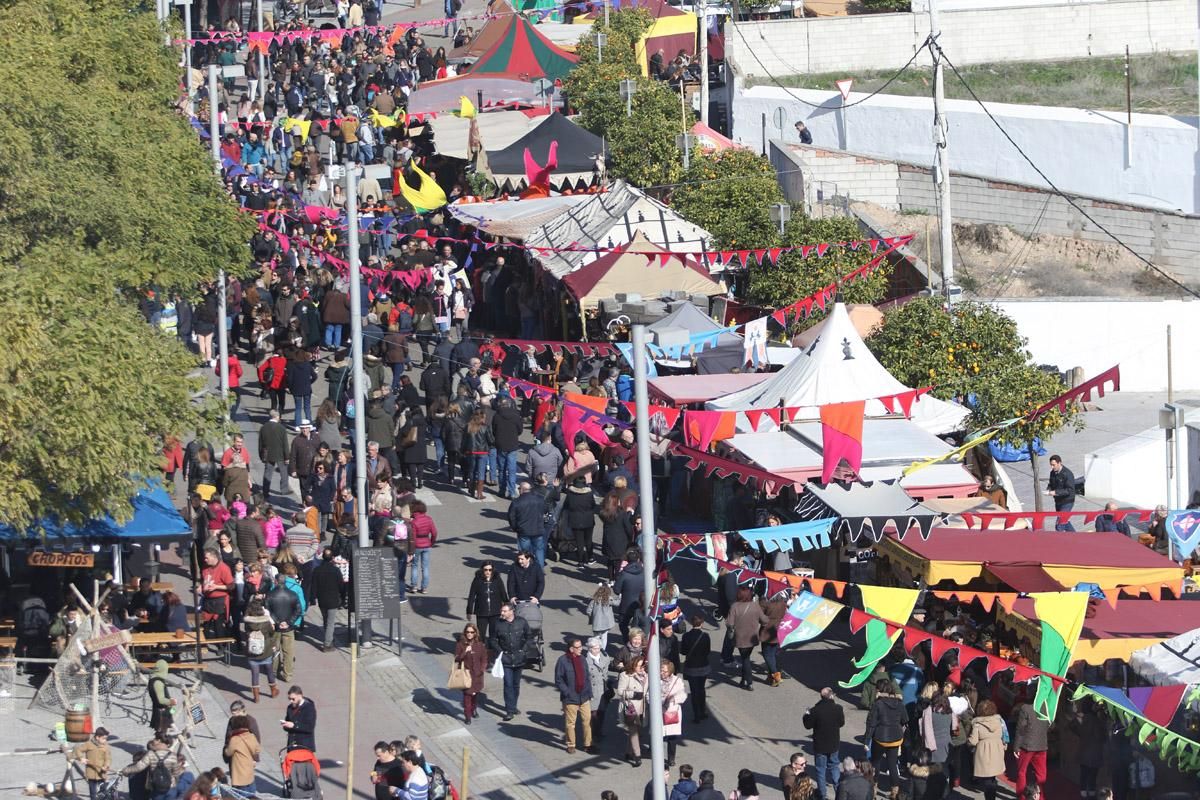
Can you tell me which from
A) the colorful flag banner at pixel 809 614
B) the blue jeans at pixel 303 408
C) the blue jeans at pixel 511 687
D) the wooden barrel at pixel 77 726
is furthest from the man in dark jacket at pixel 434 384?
the wooden barrel at pixel 77 726

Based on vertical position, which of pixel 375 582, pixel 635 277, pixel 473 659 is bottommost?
pixel 473 659

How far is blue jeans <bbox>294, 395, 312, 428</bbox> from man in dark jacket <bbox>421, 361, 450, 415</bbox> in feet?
5.49

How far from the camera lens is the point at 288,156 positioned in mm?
46312

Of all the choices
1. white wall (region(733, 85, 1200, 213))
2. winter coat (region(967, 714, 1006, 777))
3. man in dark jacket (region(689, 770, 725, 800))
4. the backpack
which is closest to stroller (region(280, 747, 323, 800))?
the backpack

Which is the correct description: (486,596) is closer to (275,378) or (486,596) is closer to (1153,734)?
(1153,734)

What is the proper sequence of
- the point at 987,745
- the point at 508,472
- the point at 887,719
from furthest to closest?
the point at 508,472
the point at 887,719
the point at 987,745

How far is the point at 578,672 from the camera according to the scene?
68.1 ft

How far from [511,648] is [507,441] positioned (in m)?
6.76

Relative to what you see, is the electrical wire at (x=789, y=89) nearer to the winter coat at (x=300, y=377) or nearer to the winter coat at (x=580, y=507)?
the winter coat at (x=300, y=377)

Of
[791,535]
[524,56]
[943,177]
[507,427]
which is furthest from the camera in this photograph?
[524,56]

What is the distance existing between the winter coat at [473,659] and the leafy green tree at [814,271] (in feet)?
49.5

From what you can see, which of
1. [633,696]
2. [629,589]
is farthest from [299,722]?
[629,589]

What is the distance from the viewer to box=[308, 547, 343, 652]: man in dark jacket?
23219mm

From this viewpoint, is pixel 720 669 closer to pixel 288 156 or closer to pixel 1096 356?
pixel 1096 356
